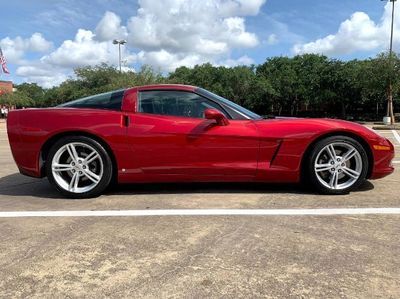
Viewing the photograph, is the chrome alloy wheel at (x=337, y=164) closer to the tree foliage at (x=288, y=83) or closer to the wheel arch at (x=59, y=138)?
the wheel arch at (x=59, y=138)

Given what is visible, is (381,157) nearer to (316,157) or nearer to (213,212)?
(316,157)

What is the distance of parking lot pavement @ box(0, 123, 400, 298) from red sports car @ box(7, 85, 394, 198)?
0.93 ft

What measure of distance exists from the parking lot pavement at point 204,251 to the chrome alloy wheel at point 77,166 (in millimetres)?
254

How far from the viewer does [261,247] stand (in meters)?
A: 3.30

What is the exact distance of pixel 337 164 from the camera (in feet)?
16.2

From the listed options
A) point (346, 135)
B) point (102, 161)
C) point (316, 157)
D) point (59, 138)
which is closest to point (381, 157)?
point (346, 135)

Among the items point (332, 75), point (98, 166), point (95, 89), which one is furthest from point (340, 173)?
point (95, 89)

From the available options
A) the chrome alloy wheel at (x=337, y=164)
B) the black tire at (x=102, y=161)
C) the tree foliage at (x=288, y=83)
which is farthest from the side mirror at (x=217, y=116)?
the tree foliage at (x=288, y=83)

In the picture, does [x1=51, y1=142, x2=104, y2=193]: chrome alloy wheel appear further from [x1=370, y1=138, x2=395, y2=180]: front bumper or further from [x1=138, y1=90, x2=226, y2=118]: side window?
[x1=370, y1=138, x2=395, y2=180]: front bumper

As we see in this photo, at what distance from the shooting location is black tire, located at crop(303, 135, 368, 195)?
4.87 m

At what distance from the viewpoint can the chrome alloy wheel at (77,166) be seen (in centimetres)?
498

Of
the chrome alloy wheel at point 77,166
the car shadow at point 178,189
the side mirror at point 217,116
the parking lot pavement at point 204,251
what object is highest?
the side mirror at point 217,116

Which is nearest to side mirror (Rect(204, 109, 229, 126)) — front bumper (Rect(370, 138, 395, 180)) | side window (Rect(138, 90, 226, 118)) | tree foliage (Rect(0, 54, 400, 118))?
side window (Rect(138, 90, 226, 118))

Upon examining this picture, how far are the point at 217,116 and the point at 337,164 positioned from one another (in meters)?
1.47
